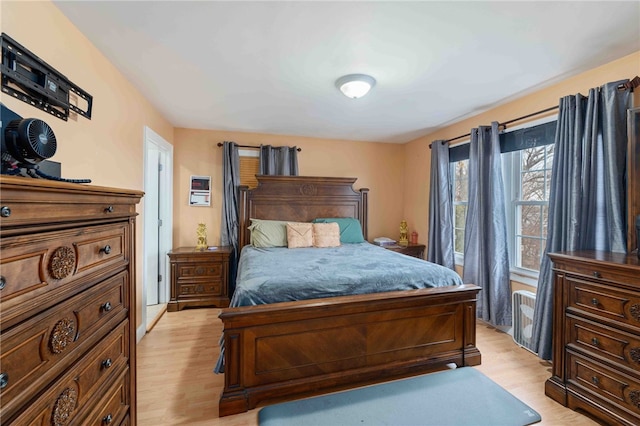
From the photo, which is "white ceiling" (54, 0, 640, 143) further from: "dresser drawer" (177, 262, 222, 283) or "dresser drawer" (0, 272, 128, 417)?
"dresser drawer" (177, 262, 222, 283)

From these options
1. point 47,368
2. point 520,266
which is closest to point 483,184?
point 520,266

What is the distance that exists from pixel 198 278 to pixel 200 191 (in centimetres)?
121

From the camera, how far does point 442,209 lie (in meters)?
3.60

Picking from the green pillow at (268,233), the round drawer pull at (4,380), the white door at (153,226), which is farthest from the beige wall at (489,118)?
the white door at (153,226)

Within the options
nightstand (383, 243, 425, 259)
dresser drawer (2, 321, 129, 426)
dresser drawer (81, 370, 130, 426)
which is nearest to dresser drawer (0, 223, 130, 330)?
dresser drawer (2, 321, 129, 426)

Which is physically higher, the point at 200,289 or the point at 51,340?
the point at 51,340

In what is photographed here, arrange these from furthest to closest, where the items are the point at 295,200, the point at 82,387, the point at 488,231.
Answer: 1. the point at 295,200
2. the point at 488,231
3. the point at 82,387

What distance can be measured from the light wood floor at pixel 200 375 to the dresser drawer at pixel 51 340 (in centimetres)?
108

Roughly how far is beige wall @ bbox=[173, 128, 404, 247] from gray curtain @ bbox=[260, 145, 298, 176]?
17 cm

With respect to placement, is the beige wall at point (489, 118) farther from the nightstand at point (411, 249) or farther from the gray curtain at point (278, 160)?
the gray curtain at point (278, 160)

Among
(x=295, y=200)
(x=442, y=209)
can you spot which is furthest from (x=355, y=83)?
(x=442, y=209)

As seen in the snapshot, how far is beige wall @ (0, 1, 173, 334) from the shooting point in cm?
138

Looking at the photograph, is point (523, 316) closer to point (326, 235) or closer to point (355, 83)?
point (326, 235)

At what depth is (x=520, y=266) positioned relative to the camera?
9.42ft
